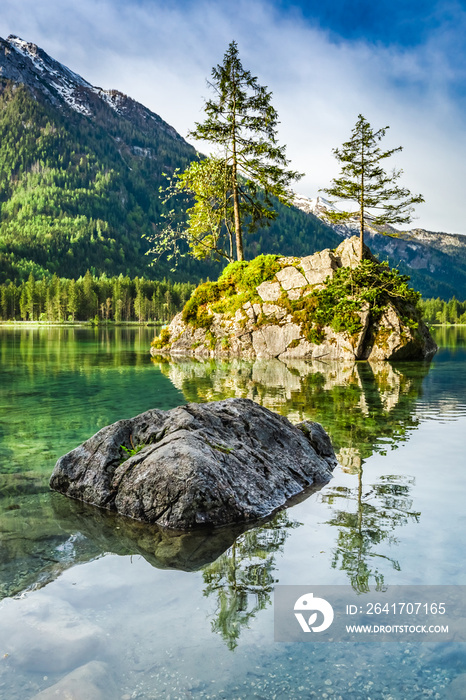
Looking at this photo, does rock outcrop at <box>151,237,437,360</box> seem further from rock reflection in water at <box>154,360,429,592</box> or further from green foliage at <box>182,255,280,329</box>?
rock reflection in water at <box>154,360,429,592</box>

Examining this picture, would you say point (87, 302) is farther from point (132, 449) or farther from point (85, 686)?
point (85, 686)

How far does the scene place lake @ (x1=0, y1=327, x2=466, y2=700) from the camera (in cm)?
348

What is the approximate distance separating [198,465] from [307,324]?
76.0ft

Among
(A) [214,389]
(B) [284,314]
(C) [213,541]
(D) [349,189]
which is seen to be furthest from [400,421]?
(D) [349,189]

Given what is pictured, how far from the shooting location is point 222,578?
4.84 m

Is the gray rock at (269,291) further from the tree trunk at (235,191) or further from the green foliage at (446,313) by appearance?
the green foliage at (446,313)

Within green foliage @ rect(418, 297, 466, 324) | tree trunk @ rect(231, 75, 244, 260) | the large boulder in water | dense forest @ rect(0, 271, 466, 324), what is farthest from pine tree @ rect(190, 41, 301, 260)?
green foliage @ rect(418, 297, 466, 324)

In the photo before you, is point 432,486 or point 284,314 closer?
point 432,486

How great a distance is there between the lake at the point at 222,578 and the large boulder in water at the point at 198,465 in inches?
11.7

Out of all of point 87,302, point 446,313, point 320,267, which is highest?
point 87,302

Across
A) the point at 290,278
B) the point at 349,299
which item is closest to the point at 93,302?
the point at 290,278

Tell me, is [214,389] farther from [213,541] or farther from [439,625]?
[439,625]

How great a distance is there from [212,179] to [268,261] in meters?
7.19

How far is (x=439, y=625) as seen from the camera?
161 inches
